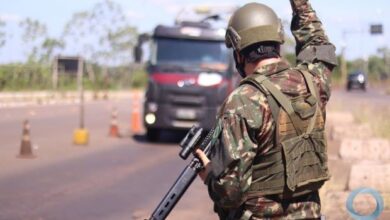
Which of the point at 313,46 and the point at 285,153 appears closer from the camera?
the point at 285,153

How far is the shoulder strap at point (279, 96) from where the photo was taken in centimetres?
294

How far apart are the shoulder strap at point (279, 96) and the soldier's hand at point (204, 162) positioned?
1.15 ft

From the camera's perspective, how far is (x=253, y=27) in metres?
3.02

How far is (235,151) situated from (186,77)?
47.2 ft

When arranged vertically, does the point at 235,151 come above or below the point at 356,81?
above

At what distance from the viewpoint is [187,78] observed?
1717 centimetres

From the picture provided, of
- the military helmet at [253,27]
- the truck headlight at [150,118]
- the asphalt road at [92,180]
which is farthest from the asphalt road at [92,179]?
the military helmet at [253,27]

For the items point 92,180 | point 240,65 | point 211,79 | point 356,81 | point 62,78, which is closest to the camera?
point 240,65

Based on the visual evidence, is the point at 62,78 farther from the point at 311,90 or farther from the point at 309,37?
the point at 311,90

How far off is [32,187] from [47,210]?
181 cm

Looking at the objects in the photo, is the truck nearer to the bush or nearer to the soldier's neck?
the soldier's neck

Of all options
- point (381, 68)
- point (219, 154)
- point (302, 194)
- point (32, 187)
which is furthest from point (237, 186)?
point (381, 68)

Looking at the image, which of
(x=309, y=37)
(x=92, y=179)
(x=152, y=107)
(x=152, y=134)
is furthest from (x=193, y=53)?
(x=309, y=37)

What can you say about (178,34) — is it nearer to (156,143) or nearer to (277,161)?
(156,143)
